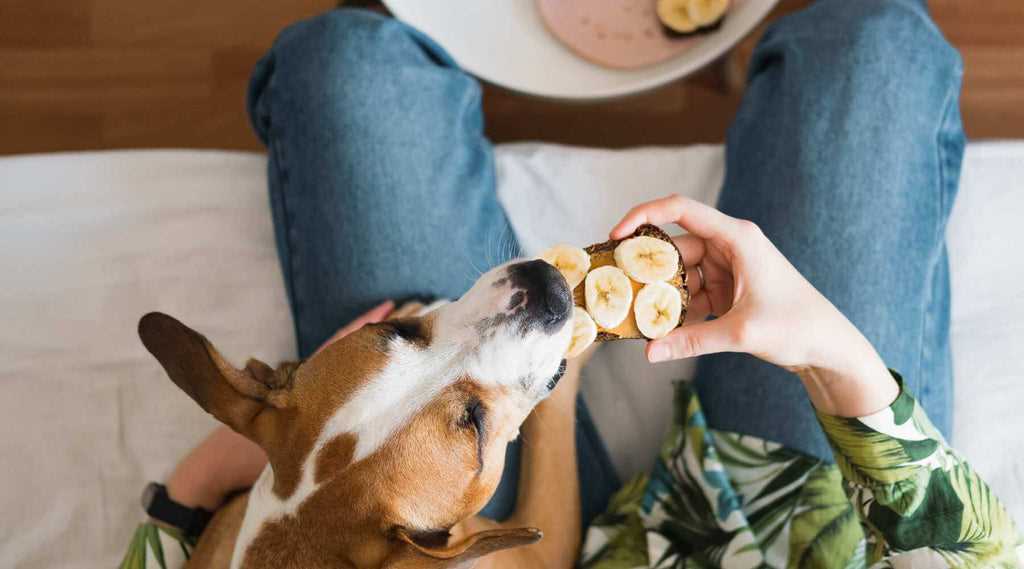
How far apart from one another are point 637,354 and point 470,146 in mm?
623

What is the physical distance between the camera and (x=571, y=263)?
1.55 metres

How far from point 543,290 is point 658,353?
0.77 ft

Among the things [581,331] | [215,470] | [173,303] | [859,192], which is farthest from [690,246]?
[173,303]

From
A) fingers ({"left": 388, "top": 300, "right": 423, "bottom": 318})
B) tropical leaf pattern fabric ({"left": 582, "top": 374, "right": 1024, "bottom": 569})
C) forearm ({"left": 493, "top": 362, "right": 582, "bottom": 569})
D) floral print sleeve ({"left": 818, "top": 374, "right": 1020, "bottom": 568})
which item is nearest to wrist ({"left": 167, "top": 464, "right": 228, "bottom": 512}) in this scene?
fingers ({"left": 388, "top": 300, "right": 423, "bottom": 318})

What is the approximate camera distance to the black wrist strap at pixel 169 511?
171 cm

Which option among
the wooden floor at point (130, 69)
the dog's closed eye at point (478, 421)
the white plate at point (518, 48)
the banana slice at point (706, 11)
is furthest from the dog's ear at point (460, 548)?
the wooden floor at point (130, 69)

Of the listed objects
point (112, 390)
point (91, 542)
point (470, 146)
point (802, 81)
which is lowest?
point (91, 542)

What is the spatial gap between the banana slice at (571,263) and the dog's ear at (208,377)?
1.68ft

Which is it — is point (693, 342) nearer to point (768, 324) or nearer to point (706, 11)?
point (768, 324)

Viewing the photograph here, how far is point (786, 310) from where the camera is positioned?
4.35ft

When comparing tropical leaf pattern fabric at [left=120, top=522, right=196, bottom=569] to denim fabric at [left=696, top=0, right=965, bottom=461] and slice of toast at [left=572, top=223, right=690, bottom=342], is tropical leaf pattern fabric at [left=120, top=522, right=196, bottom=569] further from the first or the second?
denim fabric at [left=696, top=0, right=965, bottom=461]

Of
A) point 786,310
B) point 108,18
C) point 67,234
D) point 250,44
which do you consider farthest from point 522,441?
point 108,18

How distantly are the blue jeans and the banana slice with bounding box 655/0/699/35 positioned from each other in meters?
0.18

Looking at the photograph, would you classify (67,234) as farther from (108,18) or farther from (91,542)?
(108,18)
